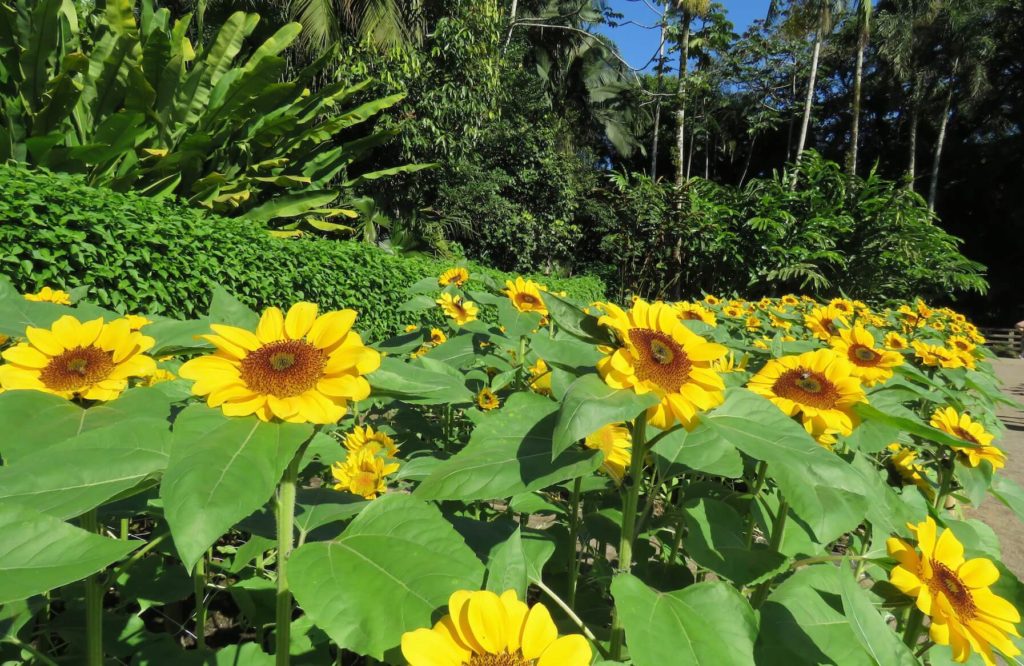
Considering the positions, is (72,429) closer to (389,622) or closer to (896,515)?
(389,622)

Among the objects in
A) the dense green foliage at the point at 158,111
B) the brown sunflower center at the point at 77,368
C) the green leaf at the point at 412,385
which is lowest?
the brown sunflower center at the point at 77,368

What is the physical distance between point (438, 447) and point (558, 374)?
1.14m

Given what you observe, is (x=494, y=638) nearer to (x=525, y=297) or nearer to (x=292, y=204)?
(x=525, y=297)

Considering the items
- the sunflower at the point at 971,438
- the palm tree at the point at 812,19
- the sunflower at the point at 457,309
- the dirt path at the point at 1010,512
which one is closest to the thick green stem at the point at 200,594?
the sunflower at the point at 457,309

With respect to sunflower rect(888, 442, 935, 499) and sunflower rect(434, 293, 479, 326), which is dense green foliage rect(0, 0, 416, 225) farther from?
sunflower rect(888, 442, 935, 499)

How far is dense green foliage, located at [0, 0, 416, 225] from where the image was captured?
553 cm

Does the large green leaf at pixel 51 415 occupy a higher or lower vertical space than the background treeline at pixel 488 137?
lower

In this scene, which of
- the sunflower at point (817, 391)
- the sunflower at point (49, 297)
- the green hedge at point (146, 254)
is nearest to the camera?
the sunflower at point (817, 391)

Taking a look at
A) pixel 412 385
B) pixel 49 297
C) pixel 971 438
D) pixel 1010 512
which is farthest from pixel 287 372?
pixel 1010 512

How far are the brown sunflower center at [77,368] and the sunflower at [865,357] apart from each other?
1.42 meters

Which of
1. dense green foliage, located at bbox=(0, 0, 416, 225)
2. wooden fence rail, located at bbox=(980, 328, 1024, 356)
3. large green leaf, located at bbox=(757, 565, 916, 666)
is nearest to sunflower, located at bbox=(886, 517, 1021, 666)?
large green leaf, located at bbox=(757, 565, 916, 666)

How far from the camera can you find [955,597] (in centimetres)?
83

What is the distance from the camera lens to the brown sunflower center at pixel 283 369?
662 millimetres

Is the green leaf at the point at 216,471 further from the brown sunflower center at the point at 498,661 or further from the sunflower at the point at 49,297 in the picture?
the sunflower at the point at 49,297
